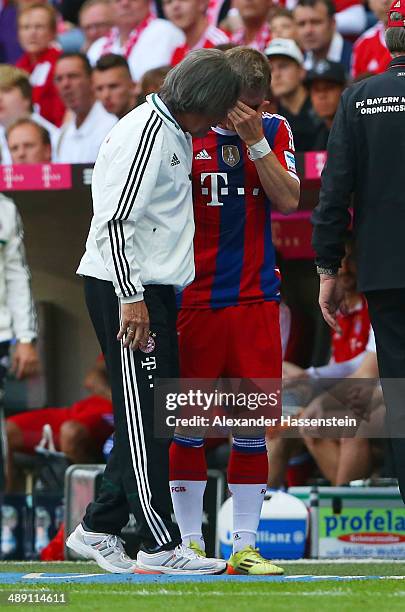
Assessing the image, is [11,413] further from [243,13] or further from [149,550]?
[149,550]

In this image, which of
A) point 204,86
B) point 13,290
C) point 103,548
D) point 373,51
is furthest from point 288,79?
point 103,548

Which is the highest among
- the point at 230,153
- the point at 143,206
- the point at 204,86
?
the point at 204,86

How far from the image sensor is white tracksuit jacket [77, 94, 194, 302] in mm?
4980

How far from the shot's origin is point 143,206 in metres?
5.01

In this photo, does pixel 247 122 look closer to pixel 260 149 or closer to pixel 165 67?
pixel 260 149

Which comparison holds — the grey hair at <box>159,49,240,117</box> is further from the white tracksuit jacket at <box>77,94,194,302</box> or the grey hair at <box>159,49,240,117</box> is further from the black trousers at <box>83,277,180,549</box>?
the black trousers at <box>83,277,180,549</box>

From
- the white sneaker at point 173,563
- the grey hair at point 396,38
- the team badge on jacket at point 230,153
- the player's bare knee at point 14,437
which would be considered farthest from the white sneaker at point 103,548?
the player's bare knee at point 14,437

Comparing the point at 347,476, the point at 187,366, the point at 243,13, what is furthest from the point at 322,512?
the point at 243,13

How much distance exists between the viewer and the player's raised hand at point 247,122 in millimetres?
5352

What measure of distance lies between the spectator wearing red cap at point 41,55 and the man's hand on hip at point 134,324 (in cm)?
696

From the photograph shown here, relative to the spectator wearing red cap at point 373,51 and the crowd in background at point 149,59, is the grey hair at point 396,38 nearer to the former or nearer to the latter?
the crowd in background at point 149,59

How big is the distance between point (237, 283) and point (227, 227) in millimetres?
230

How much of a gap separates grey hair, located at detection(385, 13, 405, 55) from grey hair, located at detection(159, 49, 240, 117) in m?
0.61

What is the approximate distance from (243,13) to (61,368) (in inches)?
125
